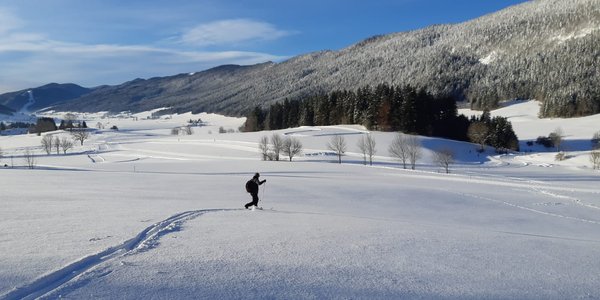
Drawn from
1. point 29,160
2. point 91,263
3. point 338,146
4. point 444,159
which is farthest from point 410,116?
point 91,263

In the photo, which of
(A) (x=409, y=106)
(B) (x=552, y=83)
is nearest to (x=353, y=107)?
(A) (x=409, y=106)

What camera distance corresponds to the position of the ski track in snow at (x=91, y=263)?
21.1 feet

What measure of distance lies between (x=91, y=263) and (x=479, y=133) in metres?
96.3

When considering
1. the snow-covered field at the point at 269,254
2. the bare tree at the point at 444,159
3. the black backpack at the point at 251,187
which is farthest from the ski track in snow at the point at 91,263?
the bare tree at the point at 444,159

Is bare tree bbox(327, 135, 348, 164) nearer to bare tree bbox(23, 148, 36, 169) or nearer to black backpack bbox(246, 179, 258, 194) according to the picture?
bare tree bbox(23, 148, 36, 169)

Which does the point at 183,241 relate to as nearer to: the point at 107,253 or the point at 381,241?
the point at 107,253

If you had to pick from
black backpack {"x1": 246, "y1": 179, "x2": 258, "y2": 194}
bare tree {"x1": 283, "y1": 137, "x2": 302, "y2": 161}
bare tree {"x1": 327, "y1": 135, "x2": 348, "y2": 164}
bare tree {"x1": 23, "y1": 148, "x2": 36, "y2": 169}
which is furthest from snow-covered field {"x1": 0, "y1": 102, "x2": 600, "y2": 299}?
bare tree {"x1": 23, "y1": 148, "x2": 36, "y2": 169}

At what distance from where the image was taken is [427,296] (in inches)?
274

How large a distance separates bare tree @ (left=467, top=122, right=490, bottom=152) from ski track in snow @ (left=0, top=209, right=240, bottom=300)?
9050cm

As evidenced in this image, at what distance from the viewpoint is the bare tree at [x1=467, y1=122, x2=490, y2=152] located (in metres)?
92.2

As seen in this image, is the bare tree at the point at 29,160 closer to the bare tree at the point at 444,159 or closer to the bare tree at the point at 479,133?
the bare tree at the point at 444,159

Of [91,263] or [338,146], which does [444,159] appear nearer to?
[338,146]

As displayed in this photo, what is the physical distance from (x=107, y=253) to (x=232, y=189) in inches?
774

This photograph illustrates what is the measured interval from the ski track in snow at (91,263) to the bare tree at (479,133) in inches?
3563
